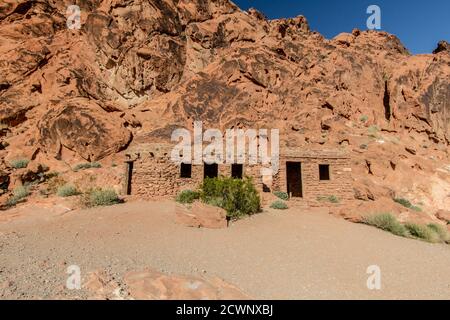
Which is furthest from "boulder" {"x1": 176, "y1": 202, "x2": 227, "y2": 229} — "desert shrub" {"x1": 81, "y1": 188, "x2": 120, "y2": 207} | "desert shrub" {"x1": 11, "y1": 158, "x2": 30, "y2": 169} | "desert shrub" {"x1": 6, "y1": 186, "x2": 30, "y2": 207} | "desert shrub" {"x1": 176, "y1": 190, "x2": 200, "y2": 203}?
"desert shrub" {"x1": 11, "y1": 158, "x2": 30, "y2": 169}

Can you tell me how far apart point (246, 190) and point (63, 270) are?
636 cm

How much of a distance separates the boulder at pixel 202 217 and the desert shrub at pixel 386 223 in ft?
16.9

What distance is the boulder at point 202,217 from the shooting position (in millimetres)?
7438

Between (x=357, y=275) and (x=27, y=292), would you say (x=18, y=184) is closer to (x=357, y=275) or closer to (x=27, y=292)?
(x=27, y=292)

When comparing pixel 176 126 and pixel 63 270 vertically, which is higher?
pixel 176 126

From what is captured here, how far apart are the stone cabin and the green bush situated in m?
3.02

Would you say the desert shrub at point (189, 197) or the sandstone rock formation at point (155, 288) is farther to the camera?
the desert shrub at point (189, 197)

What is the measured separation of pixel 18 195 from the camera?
40.3ft

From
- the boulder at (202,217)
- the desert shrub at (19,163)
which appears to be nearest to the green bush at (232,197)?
the boulder at (202,217)

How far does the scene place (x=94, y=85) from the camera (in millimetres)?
20734

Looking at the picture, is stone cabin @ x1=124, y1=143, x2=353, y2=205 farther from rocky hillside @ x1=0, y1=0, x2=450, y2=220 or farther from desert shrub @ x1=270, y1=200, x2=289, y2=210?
rocky hillside @ x1=0, y1=0, x2=450, y2=220

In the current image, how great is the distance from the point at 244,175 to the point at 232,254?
292 inches

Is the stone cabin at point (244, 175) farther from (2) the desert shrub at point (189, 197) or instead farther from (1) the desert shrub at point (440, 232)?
(1) the desert shrub at point (440, 232)

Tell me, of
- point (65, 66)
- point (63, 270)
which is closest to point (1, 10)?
point (65, 66)
